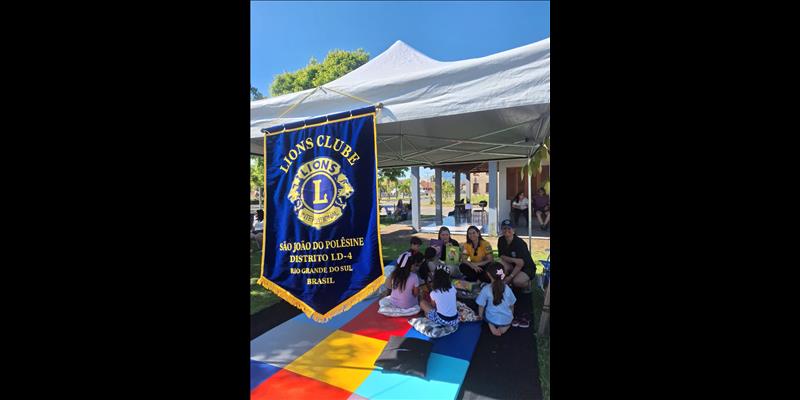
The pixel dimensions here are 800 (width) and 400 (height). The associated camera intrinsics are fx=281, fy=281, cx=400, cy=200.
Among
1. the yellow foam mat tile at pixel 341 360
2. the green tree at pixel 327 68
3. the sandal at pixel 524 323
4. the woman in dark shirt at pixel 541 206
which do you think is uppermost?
the green tree at pixel 327 68

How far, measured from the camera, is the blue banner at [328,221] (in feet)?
7.22

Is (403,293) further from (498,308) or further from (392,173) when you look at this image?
(392,173)

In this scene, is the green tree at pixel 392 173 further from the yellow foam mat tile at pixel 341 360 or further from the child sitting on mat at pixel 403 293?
the yellow foam mat tile at pixel 341 360

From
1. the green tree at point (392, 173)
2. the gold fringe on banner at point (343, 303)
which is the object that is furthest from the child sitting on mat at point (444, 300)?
the green tree at point (392, 173)

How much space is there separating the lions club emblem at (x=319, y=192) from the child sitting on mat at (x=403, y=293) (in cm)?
191

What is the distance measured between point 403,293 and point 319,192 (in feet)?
7.13

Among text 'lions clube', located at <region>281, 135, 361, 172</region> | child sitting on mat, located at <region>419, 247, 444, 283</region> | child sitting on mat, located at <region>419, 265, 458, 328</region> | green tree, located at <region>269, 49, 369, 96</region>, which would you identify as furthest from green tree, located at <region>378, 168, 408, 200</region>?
text 'lions clube', located at <region>281, 135, 361, 172</region>

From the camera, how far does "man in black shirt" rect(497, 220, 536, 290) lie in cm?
432

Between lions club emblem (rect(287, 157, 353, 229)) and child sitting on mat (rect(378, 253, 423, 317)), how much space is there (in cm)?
191

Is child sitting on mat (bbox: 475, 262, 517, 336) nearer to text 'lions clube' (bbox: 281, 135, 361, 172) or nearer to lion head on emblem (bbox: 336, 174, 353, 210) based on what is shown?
Result: lion head on emblem (bbox: 336, 174, 353, 210)

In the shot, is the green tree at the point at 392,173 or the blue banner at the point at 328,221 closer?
the blue banner at the point at 328,221

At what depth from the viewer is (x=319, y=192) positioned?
89.7 inches
